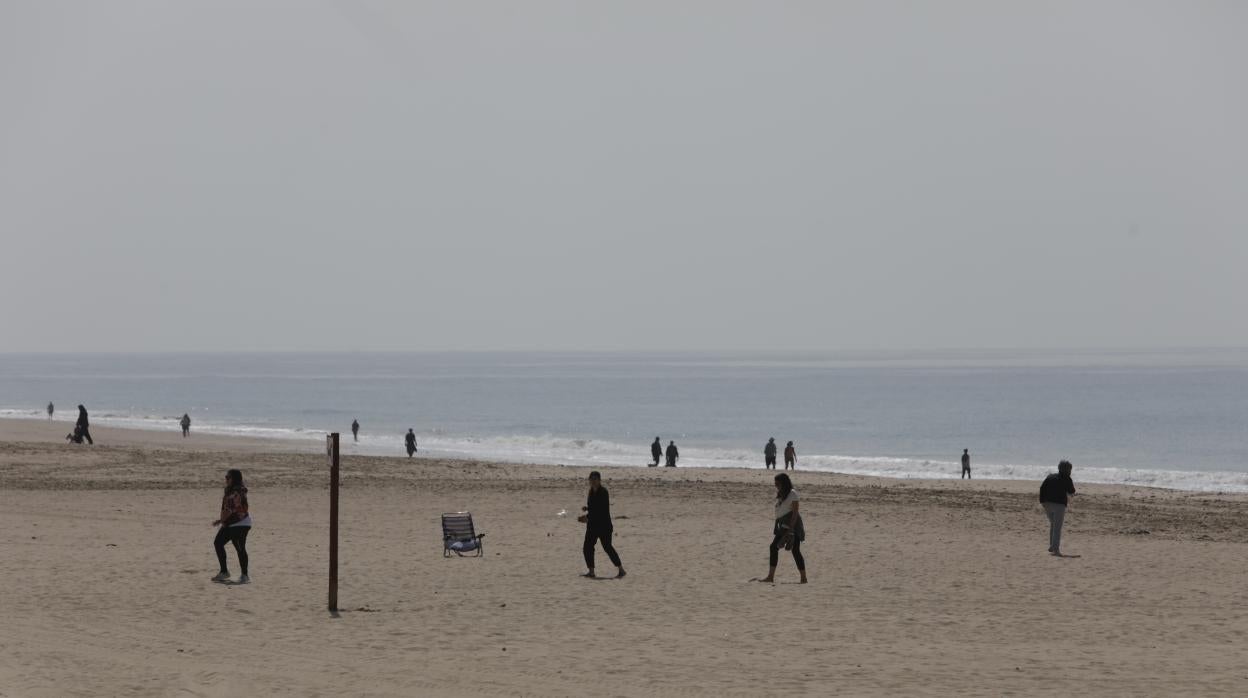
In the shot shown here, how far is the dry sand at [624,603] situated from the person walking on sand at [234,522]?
0.37 m

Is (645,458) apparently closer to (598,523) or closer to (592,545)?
(592,545)

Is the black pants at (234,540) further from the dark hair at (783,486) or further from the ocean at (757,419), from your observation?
the ocean at (757,419)

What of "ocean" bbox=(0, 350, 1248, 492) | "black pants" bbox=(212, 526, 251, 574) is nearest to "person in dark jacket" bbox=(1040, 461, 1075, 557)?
"black pants" bbox=(212, 526, 251, 574)

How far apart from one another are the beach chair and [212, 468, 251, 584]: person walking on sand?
3548 mm

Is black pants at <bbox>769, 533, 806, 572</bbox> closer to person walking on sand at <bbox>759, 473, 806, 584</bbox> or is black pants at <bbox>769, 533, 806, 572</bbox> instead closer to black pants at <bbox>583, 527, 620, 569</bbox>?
person walking on sand at <bbox>759, 473, 806, 584</bbox>

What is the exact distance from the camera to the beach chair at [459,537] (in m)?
18.8

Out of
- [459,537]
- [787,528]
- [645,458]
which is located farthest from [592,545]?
[645,458]

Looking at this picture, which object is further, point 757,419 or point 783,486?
point 757,419

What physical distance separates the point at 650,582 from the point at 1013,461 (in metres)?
52.8

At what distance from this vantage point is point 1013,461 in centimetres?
6569

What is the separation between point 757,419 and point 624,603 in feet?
290

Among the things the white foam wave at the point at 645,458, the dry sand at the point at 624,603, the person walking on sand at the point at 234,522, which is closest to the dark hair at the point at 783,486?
the dry sand at the point at 624,603

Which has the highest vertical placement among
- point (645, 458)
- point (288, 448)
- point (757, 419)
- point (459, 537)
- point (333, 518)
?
point (333, 518)

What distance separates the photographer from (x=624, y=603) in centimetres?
1486
